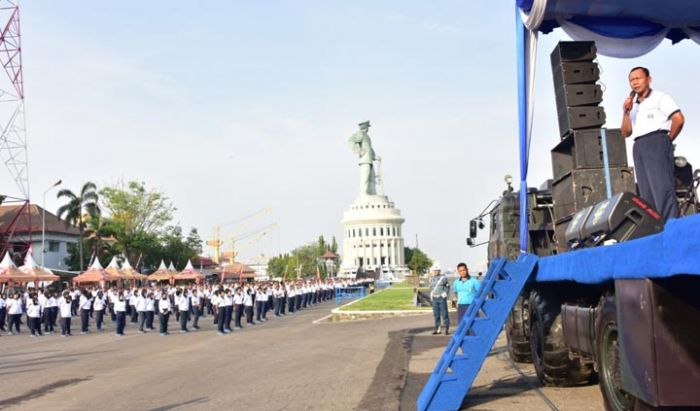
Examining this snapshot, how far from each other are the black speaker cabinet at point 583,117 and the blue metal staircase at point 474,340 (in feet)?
5.80

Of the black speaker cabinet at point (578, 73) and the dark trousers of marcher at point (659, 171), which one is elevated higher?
the black speaker cabinet at point (578, 73)

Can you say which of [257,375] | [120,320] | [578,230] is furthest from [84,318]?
[578,230]

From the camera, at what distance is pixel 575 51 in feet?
29.8

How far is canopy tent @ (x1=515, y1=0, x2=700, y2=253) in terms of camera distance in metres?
9.34

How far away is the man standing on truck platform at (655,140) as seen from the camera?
19.5 feet

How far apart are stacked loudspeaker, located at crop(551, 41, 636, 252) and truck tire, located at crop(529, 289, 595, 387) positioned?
76cm

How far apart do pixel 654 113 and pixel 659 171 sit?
1.66ft

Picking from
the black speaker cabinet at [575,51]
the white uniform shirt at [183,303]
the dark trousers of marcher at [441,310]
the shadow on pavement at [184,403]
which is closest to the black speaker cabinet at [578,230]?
the black speaker cabinet at [575,51]

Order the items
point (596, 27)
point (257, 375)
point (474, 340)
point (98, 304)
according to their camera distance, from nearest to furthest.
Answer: point (474, 340)
point (596, 27)
point (257, 375)
point (98, 304)

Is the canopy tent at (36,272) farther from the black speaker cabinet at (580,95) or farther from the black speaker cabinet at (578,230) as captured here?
the black speaker cabinet at (578,230)

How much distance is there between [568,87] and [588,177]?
4.19 ft

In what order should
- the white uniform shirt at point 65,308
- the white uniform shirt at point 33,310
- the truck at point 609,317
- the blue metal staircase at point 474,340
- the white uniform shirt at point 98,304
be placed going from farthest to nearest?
1. the white uniform shirt at point 98,304
2. the white uniform shirt at point 33,310
3. the white uniform shirt at point 65,308
4. the blue metal staircase at point 474,340
5. the truck at point 609,317

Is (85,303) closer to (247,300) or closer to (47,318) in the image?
(47,318)

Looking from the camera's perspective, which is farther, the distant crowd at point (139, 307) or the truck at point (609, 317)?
the distant crowd at point (139, 307)
